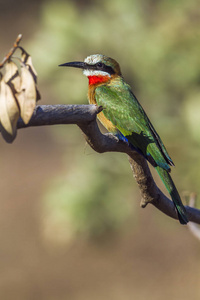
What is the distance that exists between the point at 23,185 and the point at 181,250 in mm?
2307

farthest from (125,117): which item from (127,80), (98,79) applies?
(127,80)

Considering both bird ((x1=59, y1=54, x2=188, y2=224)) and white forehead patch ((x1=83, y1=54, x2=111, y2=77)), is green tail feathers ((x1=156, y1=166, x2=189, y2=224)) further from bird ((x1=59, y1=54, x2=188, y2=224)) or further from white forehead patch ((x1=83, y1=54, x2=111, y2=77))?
white forehead patch ((x1=83, y1=54, x2=111, y2=77))

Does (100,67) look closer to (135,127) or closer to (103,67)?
Result: (103,67)

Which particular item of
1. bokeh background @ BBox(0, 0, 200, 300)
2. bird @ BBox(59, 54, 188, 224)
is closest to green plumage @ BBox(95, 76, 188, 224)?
bird @ BBox(59, 54, 188, 224)

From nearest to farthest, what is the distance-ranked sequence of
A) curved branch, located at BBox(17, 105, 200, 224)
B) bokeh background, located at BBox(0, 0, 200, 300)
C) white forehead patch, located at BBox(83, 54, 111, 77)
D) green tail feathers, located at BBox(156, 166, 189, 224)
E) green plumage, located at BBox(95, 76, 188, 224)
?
curved branch, located at BBox(17, 105, 200, 224), green tail feathers, located at BBox(156, 166, 189, 224), green plumage, located at BBox(95, 76, 188, 224), white forehead patch, located at BBox(83, 54, 111, 77), bokeh background, located at BBox(0, 0, 200, 300)

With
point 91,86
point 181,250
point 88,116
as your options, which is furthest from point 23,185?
point 88,116

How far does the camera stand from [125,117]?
2.13 meters

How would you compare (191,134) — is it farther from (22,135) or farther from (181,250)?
(22,135)

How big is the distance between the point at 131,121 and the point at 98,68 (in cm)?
49

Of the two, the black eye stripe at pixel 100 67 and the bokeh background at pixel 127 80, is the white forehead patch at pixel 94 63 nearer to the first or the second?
the black eye stripe at pixel 100 67

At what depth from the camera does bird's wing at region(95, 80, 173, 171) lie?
1905 millimetres

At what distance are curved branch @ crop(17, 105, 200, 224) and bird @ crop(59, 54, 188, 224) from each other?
60 millimetres

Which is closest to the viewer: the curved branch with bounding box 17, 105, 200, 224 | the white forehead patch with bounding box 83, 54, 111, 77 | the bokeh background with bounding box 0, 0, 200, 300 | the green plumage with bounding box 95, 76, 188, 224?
the curved branch with bounding box 17, 105, 200, 224

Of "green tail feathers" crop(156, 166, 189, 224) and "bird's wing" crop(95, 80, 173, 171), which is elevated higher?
"bird's wing" crop(95, 80, 173, 171)
